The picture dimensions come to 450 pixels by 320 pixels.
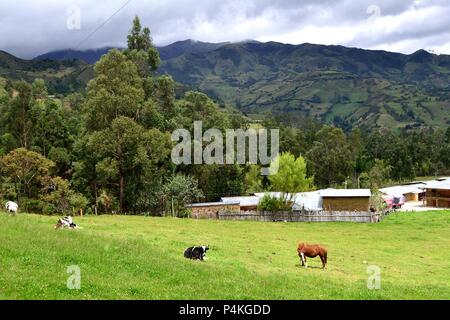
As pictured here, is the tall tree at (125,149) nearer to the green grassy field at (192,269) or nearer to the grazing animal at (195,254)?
the green grassy field at (192,269)

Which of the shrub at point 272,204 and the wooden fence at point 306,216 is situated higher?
the shrub at point 272,204

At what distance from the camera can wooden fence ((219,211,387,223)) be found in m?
64.6

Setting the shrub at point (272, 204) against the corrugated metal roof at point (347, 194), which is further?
the corrugated metal roof at point (347, 194)

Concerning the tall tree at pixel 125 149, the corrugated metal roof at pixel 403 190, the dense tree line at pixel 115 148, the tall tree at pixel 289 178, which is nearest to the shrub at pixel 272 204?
the tall tree at pixel 289 178

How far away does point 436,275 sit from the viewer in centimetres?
2855

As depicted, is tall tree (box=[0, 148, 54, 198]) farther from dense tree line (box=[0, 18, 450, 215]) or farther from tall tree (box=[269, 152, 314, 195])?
tall tree (box=[269, 152, 314, 195])

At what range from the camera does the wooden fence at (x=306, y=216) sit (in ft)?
212

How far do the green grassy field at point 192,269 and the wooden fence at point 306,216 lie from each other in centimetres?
2600

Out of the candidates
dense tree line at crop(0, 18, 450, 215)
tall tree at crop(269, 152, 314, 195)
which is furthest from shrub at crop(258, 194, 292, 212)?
dense tree line at crop(0, 18, 450, 215)

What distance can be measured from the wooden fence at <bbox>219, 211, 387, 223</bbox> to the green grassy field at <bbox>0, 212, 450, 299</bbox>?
26005mm

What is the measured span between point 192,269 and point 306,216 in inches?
1860

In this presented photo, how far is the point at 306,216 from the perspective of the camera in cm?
6619

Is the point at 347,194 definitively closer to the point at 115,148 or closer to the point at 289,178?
the point at 289,178
